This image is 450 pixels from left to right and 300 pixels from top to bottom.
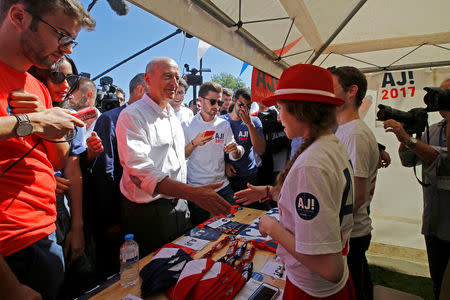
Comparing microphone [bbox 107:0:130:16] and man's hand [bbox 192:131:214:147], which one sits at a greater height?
microphone [bbox 107:0:130:16]

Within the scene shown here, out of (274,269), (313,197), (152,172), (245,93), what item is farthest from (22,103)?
(245,93)

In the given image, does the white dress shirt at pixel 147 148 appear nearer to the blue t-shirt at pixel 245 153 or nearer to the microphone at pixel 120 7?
the blue t-shirt at pixel 245 153

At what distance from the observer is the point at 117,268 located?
2.54 meters

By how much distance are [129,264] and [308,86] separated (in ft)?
4.54

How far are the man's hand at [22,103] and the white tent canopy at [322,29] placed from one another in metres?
0.71

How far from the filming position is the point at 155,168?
5.56 feet

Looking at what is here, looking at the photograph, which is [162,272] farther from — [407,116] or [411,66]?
[411,66]

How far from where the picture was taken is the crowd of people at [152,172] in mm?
931

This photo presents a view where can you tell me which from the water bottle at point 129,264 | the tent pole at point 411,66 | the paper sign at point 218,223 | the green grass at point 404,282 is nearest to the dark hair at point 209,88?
the paper sign at point 218,223

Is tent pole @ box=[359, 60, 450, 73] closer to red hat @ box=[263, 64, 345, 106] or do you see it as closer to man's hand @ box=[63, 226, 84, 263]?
red hat @ box=[263, 64, 345, 106]

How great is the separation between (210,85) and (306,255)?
2868 mm

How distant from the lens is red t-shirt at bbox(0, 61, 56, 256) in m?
1.02

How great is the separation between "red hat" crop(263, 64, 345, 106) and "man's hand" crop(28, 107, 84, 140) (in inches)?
40.8

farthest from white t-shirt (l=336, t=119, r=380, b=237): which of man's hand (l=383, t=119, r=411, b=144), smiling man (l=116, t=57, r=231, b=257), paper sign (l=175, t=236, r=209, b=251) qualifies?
paper sign (l=175, t=236, r=209, b=251)
